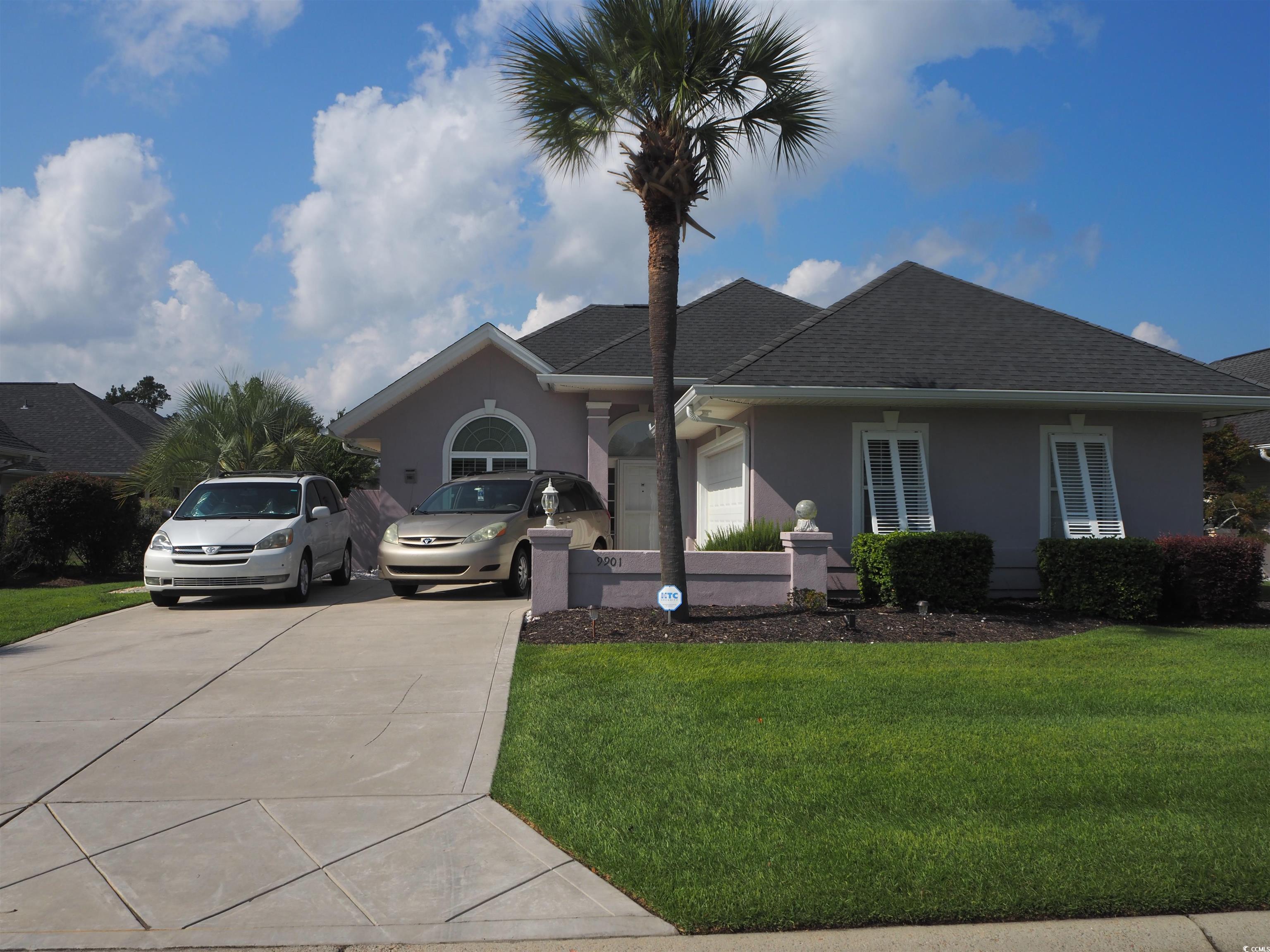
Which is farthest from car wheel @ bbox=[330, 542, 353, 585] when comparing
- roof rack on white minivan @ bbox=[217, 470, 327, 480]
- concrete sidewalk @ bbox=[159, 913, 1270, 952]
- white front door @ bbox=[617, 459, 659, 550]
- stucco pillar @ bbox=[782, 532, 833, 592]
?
concrete sidewalk @ bbox=[159, 913, 1270, 952]

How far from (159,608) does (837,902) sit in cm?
1070

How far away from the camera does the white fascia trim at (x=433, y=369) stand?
16141 mm

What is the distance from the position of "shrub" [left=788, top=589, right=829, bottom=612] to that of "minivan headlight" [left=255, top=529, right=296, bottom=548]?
6.44 m

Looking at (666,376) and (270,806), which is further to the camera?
(666,376)

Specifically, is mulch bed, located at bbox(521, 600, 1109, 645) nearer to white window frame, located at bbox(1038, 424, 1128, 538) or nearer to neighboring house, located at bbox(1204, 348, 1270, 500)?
white window frame, located at bbox(1038, 424, 1128, 538)

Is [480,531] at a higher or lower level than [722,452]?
lower

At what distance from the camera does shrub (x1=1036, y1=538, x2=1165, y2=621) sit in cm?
1115

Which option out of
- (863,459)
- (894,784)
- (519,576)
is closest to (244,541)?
(519,576)

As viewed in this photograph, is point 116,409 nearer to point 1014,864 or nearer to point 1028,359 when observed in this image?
point 1028,359

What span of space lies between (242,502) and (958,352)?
1055cm

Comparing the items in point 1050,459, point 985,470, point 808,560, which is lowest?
point 808,560

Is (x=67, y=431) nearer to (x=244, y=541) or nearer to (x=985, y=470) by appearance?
(x=244, y=541)

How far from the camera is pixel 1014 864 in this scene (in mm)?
4133

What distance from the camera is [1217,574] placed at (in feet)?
36.9
